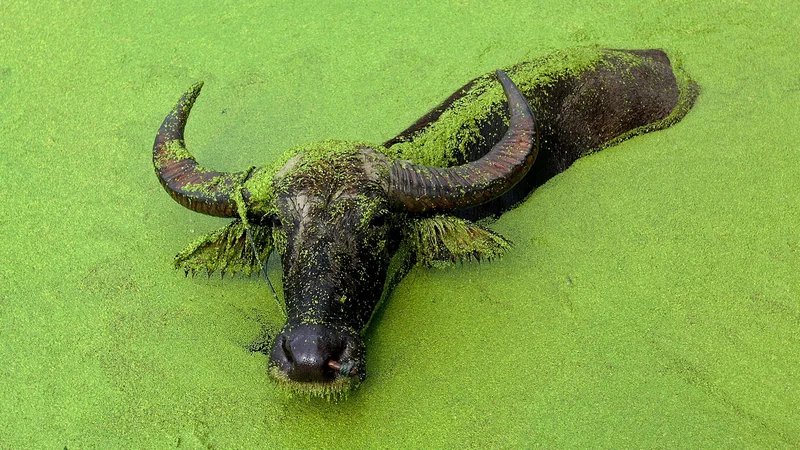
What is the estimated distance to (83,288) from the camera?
4227 millimetres

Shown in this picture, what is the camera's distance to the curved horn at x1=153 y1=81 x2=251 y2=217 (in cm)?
379

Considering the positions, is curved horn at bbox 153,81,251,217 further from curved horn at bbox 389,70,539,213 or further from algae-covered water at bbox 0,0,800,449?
curved horn at bbox 389,70,539,213

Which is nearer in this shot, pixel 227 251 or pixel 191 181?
pixel 191 181

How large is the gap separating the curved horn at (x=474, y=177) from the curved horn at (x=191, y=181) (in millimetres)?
773

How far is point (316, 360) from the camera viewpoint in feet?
10.1

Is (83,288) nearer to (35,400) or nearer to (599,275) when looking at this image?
(35,400)

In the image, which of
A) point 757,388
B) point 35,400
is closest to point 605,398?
point 757,388

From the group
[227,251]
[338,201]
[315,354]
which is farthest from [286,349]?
[227,251]

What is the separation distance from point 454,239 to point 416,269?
324 millimetres

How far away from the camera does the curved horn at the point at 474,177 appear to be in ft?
12.1

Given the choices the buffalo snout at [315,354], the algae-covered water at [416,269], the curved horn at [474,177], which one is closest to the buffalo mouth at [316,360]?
the buffalo snout at [315,354]

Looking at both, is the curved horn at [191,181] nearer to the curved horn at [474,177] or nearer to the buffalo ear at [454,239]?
the curved horn at [474,177]

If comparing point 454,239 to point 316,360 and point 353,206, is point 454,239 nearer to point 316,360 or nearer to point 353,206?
point 353,206

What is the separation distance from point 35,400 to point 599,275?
9.24 ft
